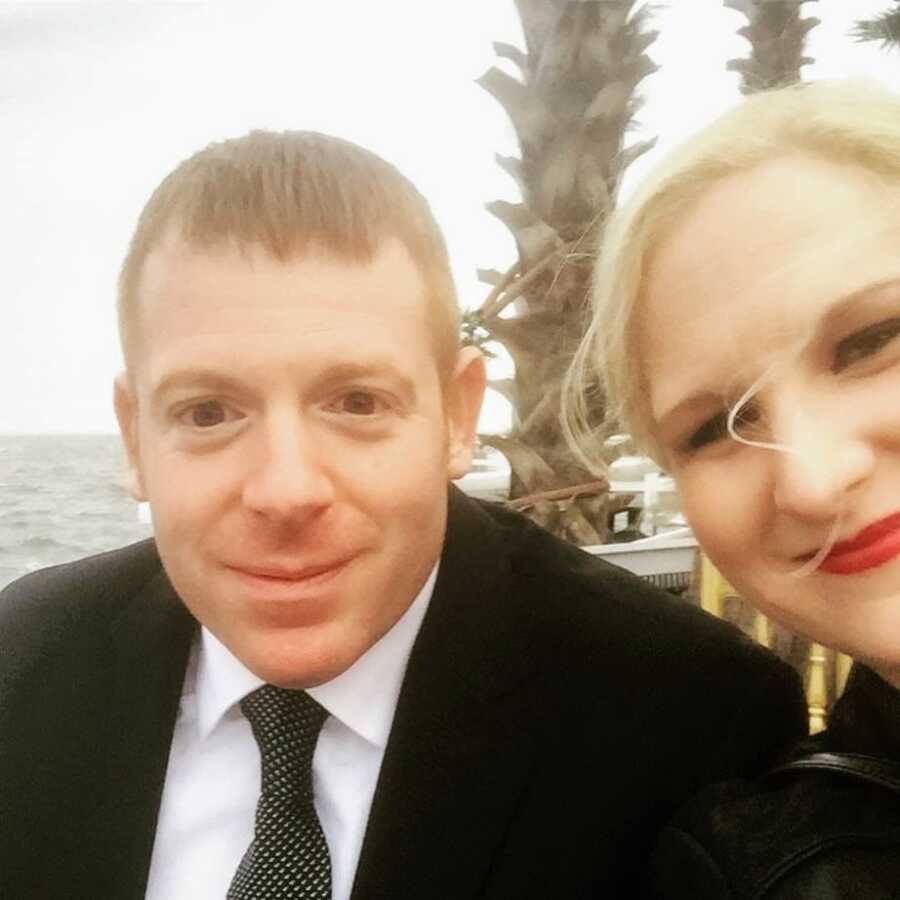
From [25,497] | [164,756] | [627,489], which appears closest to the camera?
[164,756]

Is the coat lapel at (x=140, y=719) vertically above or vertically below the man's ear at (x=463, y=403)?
below

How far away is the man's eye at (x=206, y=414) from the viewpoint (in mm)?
749

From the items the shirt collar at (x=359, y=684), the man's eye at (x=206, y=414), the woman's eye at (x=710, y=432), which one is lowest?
the shirt collar at (x=359, y=684)

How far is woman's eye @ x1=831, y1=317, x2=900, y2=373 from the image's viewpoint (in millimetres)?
632

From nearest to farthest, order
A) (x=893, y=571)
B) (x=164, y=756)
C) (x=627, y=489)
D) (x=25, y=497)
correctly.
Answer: (x=893, y=571), (x=164, y=756), (x=25, y=497), (x=627, y=489)

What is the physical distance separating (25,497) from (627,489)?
93 centimetres

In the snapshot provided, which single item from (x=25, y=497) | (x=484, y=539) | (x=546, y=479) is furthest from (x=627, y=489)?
(x=25, y=497)

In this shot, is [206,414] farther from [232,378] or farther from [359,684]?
[359,684]

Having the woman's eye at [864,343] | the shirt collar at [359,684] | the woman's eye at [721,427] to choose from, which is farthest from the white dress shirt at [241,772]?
the woman's eye at [864,343]

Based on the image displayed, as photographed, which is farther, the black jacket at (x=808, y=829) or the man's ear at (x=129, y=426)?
the man's ear at (x=129, y=426)

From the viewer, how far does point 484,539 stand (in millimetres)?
977

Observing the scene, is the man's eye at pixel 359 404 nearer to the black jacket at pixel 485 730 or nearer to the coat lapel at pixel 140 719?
the black jacket at pixel 485 730

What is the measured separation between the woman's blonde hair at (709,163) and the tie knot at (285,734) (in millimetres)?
375

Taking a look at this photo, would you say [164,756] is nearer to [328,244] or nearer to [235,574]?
[235,574]
